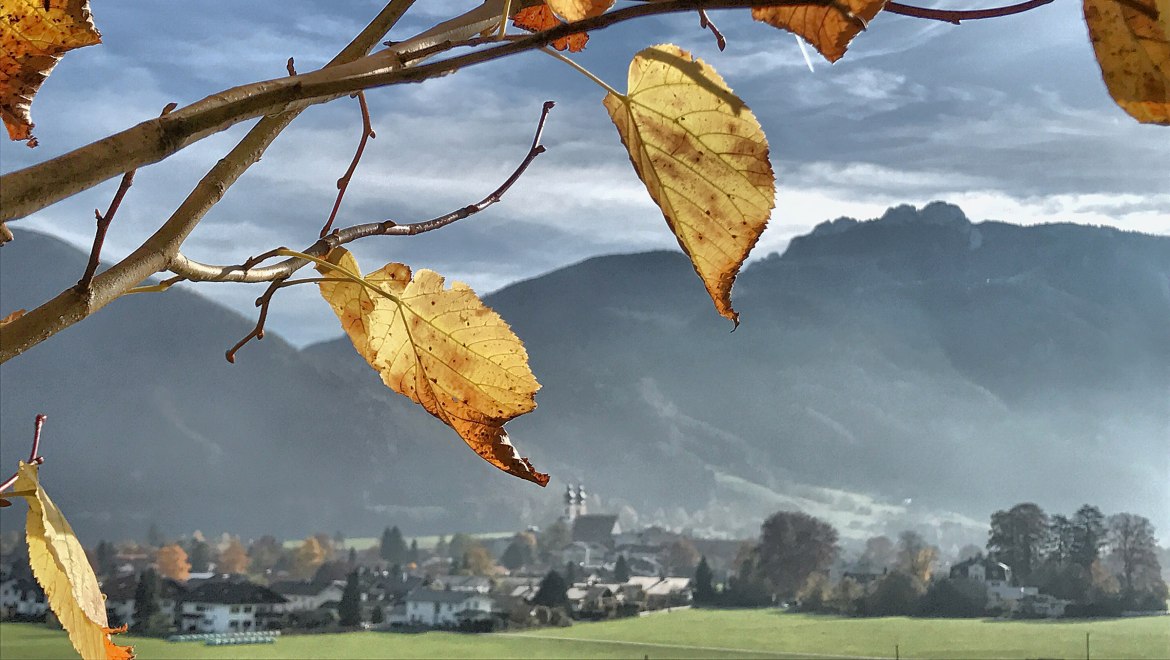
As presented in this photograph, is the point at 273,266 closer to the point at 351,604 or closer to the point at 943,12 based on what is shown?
the point at 943,12

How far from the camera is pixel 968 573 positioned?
2.31 metres

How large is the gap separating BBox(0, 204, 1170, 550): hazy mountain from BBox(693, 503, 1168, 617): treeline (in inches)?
7.4

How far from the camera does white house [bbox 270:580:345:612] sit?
233 cm

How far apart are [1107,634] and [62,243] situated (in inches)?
127

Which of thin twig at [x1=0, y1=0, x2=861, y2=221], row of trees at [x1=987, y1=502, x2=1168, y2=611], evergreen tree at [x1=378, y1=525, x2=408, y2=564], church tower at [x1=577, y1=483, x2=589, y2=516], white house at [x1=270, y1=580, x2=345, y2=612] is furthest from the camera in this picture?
church tower at [x1=577, y1=483, x2=589, y2=516]

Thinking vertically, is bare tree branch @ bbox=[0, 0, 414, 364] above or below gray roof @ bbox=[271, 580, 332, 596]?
above

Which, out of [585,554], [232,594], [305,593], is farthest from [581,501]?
[232,594]

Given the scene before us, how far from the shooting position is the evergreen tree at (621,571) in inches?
94.5

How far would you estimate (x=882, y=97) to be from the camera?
2.48 metres

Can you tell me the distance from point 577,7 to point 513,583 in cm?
242

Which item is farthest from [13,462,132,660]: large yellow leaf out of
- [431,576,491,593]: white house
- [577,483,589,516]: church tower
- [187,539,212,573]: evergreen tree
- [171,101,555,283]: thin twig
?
[187,539,212,573]: evergreen tree

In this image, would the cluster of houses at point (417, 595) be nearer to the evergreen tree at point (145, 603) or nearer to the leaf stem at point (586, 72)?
the evergreen tree at point (145, 603)

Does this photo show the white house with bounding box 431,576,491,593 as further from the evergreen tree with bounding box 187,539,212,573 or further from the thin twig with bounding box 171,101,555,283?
the thin twig with bounding box 171,101,555,283

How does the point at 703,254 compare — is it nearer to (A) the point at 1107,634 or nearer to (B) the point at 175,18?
(B) the point at 175,18
